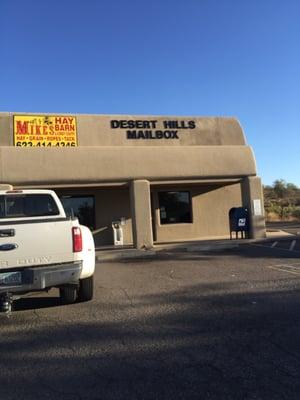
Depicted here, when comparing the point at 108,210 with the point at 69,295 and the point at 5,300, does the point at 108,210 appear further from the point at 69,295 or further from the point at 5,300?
the point at 5,300

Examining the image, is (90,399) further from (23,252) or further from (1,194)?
(1,194)

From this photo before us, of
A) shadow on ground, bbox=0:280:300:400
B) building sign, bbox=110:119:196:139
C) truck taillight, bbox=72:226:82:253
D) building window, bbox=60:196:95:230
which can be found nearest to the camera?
shadow on ground, bbox=0:280:300:400

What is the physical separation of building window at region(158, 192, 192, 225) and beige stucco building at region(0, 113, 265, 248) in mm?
47

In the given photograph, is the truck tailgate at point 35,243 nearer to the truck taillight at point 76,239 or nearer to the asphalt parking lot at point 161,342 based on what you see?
the truck taillight at point 76,239

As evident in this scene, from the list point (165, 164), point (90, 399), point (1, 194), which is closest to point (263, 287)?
point (1, 194)

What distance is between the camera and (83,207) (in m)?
21.9

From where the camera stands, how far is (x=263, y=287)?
372 inches

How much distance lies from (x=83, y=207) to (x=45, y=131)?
418cm

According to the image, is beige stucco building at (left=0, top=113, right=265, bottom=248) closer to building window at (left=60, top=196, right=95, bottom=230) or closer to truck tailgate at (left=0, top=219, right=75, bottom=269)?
building window at (left=60, top=196, right=95, bottom=230)

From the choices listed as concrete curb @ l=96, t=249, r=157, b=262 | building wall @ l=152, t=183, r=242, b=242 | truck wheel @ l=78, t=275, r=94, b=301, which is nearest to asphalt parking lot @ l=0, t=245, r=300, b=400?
truck wheel @ l=78, t=275, r=94, b=301

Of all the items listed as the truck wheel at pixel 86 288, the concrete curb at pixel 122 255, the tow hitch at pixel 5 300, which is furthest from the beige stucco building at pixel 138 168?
the tow hitch at pixel 5 300

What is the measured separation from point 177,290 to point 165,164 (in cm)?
1011

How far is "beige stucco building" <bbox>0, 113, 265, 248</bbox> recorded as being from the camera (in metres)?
18.0

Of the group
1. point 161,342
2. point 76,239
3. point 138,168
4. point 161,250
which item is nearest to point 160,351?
point 161,342
